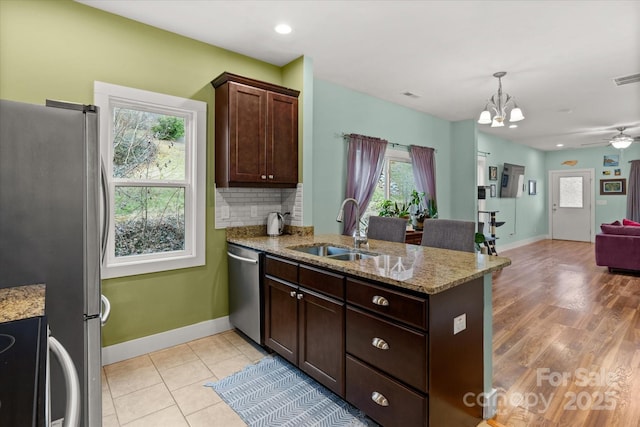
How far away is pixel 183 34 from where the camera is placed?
290 cm

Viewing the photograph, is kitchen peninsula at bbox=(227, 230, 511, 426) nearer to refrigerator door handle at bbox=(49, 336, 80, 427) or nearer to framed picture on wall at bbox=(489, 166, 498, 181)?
refrigerator door handle at bbox=(49, 336, 80, 427)

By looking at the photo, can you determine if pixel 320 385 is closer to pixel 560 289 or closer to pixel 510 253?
pixel 560 289

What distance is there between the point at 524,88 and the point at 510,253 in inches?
175

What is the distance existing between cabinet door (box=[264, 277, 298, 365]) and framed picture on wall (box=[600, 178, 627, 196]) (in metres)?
9.91

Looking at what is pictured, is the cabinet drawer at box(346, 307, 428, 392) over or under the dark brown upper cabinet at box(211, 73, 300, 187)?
under

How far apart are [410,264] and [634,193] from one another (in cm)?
928

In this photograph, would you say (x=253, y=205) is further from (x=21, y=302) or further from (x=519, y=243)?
(x=519, y=243)

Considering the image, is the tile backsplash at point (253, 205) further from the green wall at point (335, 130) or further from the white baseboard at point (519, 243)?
the white baseboard at point (519, 243)

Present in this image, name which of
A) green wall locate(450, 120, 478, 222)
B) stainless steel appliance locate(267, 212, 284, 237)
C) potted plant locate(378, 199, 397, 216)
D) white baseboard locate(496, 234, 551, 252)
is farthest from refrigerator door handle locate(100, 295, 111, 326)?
white baseboard locate(496, 234, 551, 252)

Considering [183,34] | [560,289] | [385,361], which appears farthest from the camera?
[560,289]

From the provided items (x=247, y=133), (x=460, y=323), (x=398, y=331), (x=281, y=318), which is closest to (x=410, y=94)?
(x=247, y=133)

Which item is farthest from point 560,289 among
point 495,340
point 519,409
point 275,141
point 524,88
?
point 275,141

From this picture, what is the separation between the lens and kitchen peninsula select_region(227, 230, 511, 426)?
1.55 metres

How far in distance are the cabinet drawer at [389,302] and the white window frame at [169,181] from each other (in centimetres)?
174
